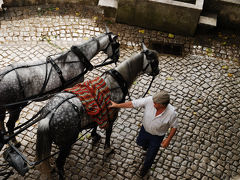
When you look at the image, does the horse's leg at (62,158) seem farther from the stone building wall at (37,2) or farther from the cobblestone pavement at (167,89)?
the stone building wall at (37,2)

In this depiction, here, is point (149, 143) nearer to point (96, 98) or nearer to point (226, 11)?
point (96, 98)

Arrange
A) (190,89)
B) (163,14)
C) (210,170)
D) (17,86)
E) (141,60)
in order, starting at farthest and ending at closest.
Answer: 1. (163,14)
2. (190,89)
3. (210,170)
4. (141,60)
5. (17,86)

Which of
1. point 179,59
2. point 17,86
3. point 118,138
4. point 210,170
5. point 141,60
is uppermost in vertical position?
point 141,60

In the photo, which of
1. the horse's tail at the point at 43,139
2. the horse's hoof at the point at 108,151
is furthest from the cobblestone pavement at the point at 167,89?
the horse's tail at the point at 43,139

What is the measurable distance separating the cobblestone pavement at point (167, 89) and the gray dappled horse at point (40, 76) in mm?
1280

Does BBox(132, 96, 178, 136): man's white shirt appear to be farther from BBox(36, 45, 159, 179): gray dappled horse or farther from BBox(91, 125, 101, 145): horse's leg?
BBox(91, 125, 101, 145): horse's leg

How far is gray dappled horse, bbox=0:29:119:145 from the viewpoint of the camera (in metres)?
4.28

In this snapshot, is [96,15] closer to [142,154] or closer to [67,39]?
[67,39]

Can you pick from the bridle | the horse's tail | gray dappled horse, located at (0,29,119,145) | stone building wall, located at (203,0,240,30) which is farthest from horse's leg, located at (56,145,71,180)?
stone building wall, located at (203,0,240,30)

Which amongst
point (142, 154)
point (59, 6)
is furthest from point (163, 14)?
point (142, 154)

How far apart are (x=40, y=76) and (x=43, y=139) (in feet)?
3.95

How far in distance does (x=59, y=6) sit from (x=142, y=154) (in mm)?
5649

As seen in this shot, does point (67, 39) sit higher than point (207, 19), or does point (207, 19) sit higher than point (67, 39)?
point (207, 19)

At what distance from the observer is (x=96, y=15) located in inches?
332
